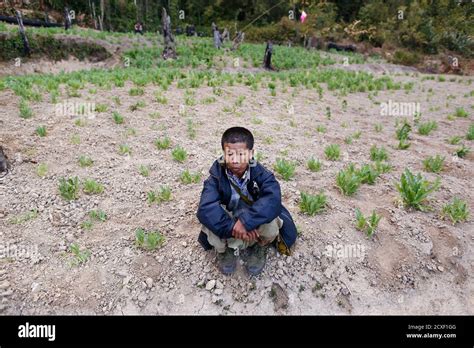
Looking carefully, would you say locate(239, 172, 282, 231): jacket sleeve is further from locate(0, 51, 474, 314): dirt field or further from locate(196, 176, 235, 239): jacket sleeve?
locate(0, 51, 474, 314): dirt field

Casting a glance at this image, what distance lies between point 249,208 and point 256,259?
0.90 meters

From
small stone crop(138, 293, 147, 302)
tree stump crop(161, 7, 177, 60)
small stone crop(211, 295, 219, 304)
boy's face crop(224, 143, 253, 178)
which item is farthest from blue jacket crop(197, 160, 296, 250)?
tree stump crop(161, 7, 177, 60)

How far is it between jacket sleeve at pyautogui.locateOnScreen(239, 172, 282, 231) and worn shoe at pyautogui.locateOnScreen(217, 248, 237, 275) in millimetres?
818

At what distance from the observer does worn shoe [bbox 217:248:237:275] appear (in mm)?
3605

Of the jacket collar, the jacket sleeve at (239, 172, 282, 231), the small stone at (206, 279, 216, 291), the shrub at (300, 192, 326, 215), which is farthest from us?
the shrub at (300, 192, 326, 215)

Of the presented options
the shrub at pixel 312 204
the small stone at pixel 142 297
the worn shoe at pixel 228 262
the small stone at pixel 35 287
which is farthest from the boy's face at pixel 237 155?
the small stone at pixel 35 287

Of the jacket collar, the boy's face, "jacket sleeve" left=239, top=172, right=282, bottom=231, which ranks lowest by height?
"jacket sleeve" left=239, top=172, right=282, bottom=231

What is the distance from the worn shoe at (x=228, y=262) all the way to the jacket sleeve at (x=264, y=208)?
82 cm

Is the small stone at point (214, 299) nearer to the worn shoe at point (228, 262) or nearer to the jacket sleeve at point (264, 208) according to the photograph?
the worn shoe at point (228, 262)

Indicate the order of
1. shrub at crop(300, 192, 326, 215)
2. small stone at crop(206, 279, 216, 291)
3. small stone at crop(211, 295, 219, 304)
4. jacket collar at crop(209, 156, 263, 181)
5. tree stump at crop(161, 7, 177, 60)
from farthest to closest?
tree stump at crop(161, 7, 177, 60)
shrub at crop(300, 192, 326, 215)
small stone at crop(206, 279, 216, 291)
small stone at crop(211, 295, 219, 304)
jacket collar at crop(209, 156, 263, 181)

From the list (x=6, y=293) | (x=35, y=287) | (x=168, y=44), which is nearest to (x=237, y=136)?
(x=35, y=287)

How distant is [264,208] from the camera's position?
298cm

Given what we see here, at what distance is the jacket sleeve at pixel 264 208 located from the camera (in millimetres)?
2939
